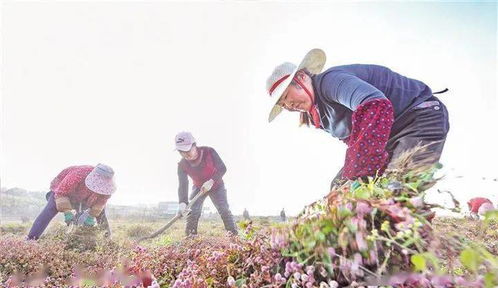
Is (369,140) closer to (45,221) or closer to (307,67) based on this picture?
(307,67)

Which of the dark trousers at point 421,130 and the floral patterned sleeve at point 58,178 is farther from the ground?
the dark trousers at point 421,130

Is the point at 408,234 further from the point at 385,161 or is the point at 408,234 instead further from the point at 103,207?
the point at 103,207

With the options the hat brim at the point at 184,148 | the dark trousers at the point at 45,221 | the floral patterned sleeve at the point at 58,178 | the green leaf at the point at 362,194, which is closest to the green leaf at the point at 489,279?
the green leaf at the point at 362,194

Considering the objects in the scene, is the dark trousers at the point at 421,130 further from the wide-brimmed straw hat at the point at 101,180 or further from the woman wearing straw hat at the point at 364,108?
the wide-brimmed straw hat at the point at 101,180

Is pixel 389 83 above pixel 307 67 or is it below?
below

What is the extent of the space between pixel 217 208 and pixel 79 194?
1545mm

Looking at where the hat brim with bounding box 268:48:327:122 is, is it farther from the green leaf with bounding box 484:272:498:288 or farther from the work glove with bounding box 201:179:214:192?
the work glove with bounding box 201:179:214:192

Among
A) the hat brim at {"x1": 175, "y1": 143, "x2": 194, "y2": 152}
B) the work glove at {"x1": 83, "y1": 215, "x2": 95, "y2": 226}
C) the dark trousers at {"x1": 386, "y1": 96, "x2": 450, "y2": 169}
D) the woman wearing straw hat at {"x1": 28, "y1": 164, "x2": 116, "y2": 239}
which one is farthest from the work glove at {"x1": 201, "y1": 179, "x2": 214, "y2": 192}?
the dark trousers at {"x1": 386, "y1": 96, "x2": 450, "y2": 169}

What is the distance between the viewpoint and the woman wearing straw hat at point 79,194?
4.58m

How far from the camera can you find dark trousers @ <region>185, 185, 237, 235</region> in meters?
4.81

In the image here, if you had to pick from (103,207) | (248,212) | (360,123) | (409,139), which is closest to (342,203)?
(360,123)

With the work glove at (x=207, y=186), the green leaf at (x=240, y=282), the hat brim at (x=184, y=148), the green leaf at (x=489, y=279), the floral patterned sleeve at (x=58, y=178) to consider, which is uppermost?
the hat brim at (x=184, y=148)

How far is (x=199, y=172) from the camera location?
5051 mm

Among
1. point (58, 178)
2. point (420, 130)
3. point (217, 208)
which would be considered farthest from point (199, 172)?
point (420, 130)
